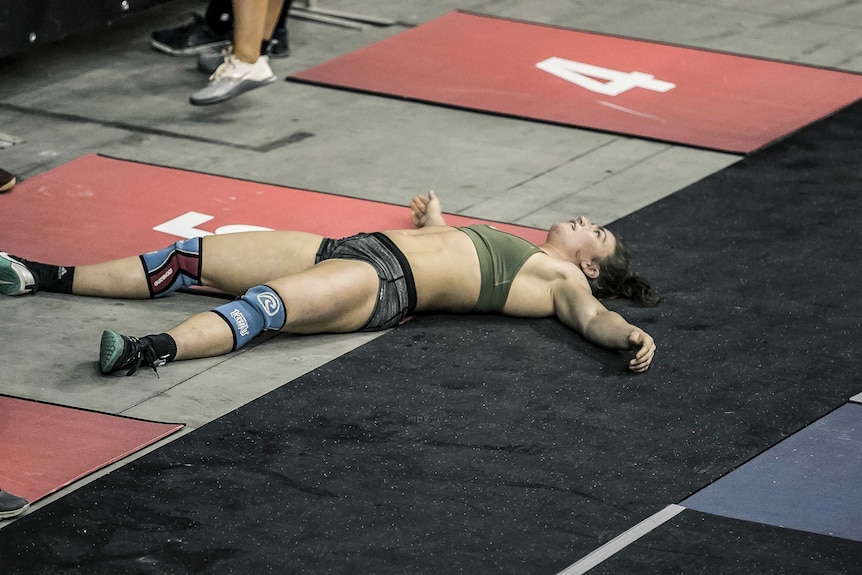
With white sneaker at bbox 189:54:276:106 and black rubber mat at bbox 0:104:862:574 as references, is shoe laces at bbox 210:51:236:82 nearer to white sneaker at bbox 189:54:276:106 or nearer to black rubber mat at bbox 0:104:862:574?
white sneaker at bbox 189:54:276:106

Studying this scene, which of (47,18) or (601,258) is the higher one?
(47,18)

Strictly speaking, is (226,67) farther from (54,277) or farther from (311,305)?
(311,305)

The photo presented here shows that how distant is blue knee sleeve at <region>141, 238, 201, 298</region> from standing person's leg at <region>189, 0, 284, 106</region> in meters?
2.13

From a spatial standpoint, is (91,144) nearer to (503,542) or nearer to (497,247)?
(497,247)

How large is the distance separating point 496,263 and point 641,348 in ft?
1.97

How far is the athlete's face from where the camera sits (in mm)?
5039

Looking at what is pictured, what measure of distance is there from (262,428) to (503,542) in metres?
0.86

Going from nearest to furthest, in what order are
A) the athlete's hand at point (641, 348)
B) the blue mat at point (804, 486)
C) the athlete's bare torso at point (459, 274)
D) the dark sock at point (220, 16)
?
the blue mat at point (804, 486) → the athlete's hand at point (641, 348) → the athlete's bare torso at point (459, 274) → the dark sock at point (220, 16)

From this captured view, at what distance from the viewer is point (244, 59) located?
698 centimetres

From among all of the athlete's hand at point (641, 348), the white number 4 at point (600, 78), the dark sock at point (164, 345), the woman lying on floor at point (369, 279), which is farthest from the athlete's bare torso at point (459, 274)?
the white number 4 at point (600, 78)

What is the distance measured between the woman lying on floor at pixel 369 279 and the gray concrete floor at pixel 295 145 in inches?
3.6

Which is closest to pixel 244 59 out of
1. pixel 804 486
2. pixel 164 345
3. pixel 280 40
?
pixel 280 40

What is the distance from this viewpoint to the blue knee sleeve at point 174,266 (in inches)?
193

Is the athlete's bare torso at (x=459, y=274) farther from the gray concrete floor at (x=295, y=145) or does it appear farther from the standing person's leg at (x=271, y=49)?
the standing person's leg at (x=271, y=49)
